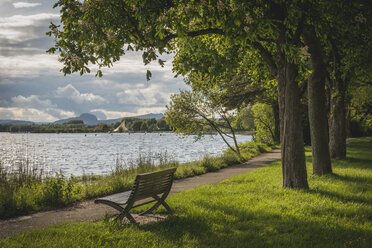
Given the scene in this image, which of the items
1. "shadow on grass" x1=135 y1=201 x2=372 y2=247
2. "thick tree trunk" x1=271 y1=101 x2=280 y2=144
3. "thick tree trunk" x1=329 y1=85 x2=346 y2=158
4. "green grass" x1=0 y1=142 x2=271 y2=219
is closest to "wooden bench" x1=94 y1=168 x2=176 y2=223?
"shadow on grass" x1=135 y1=201 x2=372 y2=247

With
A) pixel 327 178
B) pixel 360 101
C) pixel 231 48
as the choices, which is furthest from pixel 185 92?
pixel 360 101

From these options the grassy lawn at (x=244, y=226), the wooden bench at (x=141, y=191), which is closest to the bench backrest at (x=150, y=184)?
the wooden bench at (x=141, y=191)

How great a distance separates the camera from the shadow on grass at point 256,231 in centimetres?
475

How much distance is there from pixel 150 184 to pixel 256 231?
6.81 feet

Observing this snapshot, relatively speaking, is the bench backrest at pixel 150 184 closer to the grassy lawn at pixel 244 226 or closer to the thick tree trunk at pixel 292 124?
the grassy lawn at pixel 244 226

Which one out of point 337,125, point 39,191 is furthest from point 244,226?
point 337,125

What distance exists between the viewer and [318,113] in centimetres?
1097

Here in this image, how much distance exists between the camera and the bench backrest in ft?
18.0

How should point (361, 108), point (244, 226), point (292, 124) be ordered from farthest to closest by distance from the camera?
point (361, 108), point (292, 124), point (244, 226)

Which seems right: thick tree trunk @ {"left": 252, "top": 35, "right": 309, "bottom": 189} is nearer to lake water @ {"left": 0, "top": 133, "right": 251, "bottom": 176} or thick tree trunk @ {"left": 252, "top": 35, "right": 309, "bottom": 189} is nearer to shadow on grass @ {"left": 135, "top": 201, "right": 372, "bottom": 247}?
shadow on grass @ {"left": 135, "top": 201, "right": 372, "bottom": 247}

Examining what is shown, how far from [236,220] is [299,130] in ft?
12.2

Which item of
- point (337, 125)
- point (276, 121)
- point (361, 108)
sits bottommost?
point (337, 125)

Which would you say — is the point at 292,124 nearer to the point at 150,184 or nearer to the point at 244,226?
the point at 244,226

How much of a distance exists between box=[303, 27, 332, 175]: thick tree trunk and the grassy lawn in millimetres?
2828
